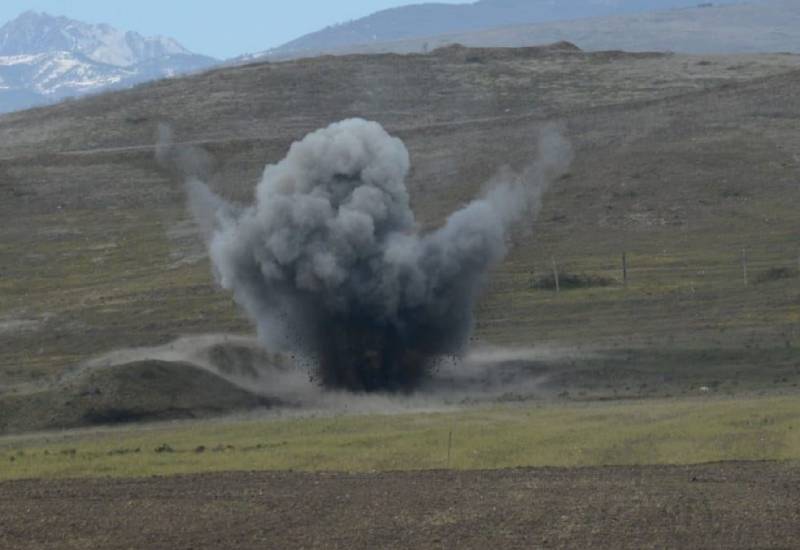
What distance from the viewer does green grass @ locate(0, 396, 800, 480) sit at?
37312mm

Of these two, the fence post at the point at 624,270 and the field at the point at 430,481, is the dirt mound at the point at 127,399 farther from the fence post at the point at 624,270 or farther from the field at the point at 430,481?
the fence post at the point at 624,270

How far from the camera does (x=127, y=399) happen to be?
164 feet

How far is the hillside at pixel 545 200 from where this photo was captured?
62625 mm

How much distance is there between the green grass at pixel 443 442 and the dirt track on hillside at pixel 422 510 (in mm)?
2033

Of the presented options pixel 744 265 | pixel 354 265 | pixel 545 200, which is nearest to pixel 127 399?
pixel 354 265

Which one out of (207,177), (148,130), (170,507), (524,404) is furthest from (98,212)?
(170,507)

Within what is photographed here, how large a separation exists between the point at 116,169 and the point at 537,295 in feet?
145

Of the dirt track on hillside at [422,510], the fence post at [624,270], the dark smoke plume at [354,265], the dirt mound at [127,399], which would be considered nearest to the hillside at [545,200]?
the fence post at [624,270]

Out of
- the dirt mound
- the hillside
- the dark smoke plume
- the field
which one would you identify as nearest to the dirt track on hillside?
the field

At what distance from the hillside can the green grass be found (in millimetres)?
6554

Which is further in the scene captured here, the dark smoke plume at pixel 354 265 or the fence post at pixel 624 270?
the fence post at pixel 624 270

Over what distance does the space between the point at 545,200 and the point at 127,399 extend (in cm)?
4363

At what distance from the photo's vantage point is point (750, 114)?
106500mm

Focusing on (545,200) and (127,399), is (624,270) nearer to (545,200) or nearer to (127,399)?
(545,200)
